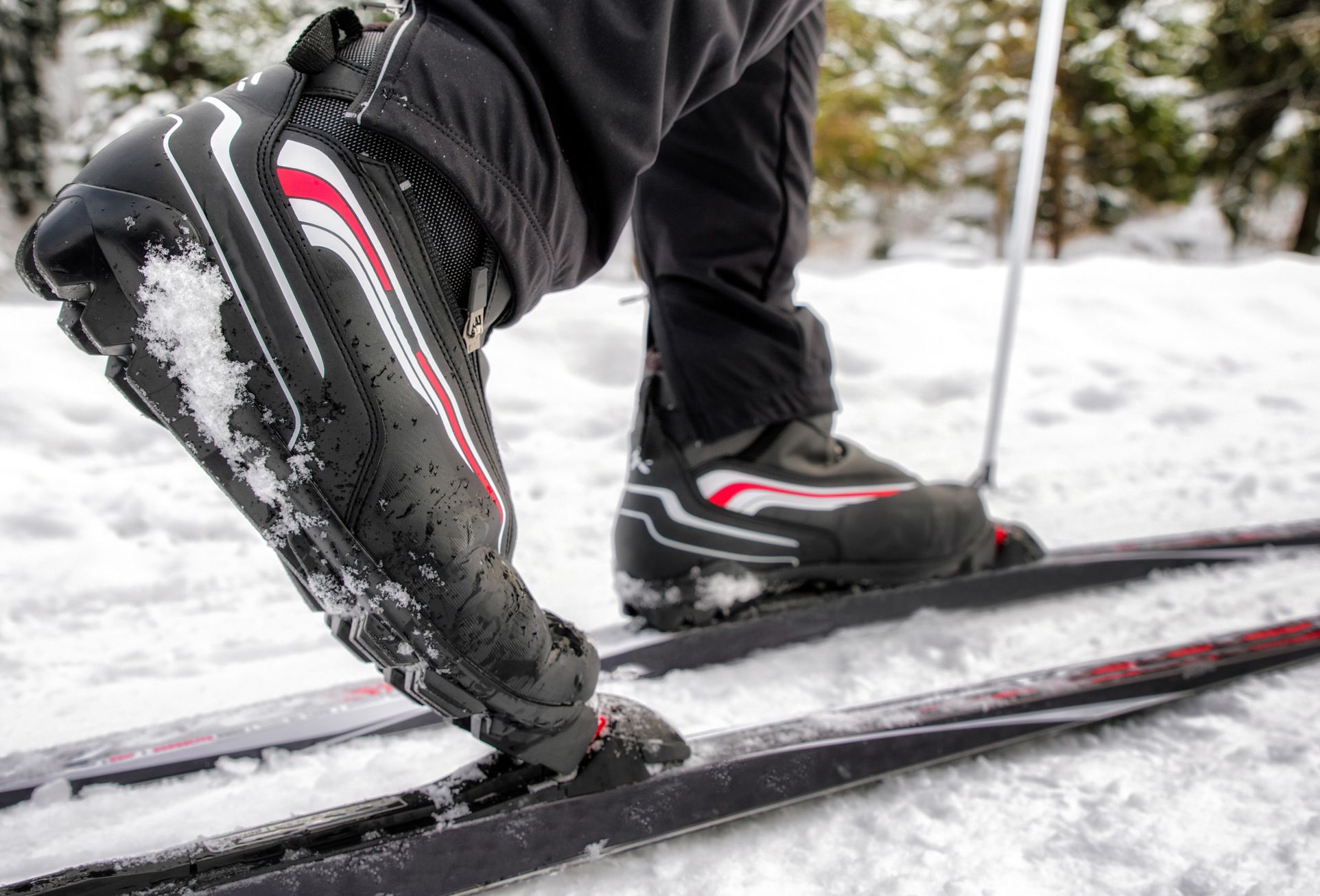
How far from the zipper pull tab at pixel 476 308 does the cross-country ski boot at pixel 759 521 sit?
0.48 m

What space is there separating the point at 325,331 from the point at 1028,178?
173cm

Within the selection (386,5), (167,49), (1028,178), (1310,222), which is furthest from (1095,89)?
(386,5)

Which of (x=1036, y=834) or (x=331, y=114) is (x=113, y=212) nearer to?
(x=331, y=114)

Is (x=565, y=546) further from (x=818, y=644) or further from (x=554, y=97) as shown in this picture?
(x=554, y=97)

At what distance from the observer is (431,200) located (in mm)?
559

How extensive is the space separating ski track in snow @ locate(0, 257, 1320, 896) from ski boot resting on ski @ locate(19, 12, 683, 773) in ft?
0.89

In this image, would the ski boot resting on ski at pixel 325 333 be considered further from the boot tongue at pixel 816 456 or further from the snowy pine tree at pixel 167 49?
the snowy pine tree at pixel 167 49

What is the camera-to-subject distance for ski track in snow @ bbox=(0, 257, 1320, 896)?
2.30ft

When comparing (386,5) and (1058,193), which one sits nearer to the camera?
(386,5)

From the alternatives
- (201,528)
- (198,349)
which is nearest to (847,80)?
(201,528)

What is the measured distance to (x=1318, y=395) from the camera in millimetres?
2434

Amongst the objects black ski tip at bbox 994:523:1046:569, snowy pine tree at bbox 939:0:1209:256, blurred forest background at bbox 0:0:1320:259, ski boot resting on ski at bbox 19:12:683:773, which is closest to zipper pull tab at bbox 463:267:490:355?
ski boot resting on ski at bbox 19:12:683:773

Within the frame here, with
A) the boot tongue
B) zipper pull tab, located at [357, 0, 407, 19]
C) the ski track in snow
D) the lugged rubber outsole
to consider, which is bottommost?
the ski track in snow

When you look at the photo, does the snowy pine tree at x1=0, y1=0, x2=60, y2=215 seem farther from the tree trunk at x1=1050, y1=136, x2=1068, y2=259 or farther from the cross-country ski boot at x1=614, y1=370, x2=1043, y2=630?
the cross-country ski boot at x1=614, y1=370, x2=1043, y2=630
